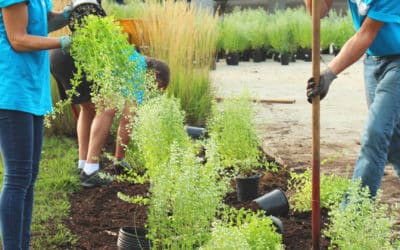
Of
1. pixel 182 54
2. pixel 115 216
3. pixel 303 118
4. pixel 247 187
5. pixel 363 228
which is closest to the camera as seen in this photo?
pixel 363 228

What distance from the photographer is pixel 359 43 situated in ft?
11.1

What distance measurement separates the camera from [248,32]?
54.9ft

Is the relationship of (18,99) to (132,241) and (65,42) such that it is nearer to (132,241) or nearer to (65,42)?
(65,42)

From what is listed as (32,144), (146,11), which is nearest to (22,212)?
(32,144)

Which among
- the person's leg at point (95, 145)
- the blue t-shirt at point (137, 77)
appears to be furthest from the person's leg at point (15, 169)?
the person's leg at point (95, 145)

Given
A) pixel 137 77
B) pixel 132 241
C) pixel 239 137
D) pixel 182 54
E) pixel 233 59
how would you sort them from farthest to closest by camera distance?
pixel 233 59 → pixel 182 54 → pixel 239 137 → pixel 137 77 → pixel 132 241

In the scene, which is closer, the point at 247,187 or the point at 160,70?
the point at 247,187

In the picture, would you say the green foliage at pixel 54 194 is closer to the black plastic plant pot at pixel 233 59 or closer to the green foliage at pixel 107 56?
the green foliage at pixel 107 56

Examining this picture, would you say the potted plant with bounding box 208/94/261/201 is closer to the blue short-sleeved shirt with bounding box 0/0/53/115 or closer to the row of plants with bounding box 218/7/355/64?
the blue short-sleeved shirt with bounding box 0/0/53/115

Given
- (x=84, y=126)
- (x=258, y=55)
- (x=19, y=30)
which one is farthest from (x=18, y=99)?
(x=258, y=55)

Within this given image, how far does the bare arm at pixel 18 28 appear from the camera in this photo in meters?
3.12

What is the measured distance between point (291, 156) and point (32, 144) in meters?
3.35

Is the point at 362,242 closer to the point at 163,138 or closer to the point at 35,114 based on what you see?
the point at 163,138

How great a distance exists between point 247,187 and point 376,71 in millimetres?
1389
